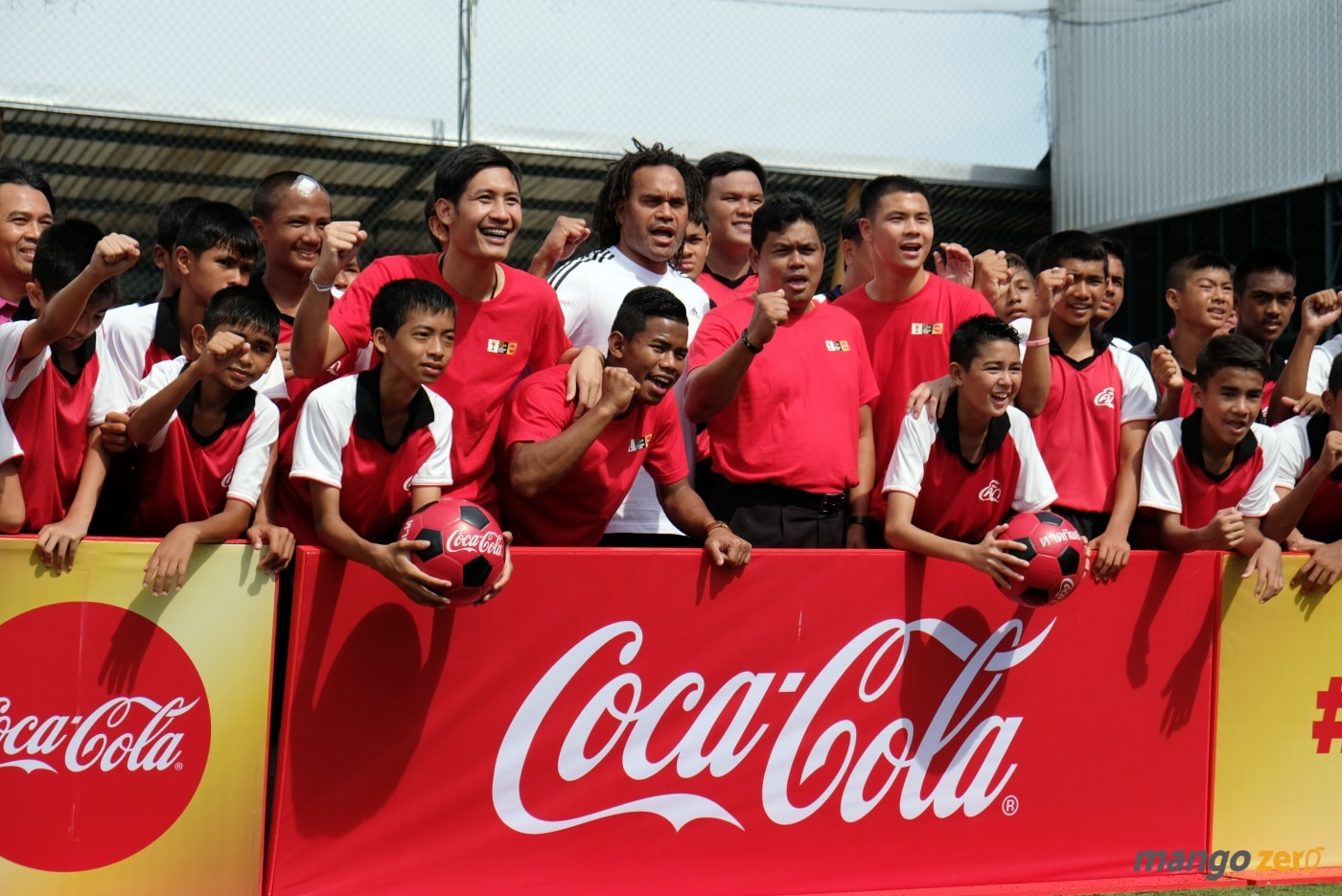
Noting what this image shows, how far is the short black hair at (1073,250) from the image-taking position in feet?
22.4

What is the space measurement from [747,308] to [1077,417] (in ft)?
5.15

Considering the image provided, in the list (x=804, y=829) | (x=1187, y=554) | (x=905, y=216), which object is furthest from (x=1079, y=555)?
(x=905, y=216)

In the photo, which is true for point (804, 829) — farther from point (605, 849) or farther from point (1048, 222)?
point (1048, 222)

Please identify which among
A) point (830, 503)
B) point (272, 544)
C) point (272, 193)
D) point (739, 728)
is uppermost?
point (272, 193)

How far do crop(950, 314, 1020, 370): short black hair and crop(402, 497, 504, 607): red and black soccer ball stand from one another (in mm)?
2162

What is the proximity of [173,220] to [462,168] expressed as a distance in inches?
57.8

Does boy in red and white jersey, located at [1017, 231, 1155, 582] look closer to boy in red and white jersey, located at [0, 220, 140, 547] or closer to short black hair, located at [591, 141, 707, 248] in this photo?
short black hair, located at [591, 141, 707, 248]

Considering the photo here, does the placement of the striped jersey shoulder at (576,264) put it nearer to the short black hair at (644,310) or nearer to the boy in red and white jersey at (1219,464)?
the short black hair at (644,310)

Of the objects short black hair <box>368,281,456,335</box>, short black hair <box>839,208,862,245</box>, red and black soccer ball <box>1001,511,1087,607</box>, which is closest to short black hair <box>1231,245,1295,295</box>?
short black hair <box>839,208,862,245</box>

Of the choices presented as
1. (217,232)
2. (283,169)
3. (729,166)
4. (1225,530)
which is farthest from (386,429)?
(283,169)

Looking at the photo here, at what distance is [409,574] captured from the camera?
468 centimetres

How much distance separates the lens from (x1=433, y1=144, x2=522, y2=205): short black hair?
5.75 meters

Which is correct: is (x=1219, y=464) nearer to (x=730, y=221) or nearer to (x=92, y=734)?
(x=730, y=221)

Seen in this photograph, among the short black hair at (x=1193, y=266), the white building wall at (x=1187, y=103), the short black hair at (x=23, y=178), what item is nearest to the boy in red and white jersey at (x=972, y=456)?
the short black hair at (x=1193, y=266)
